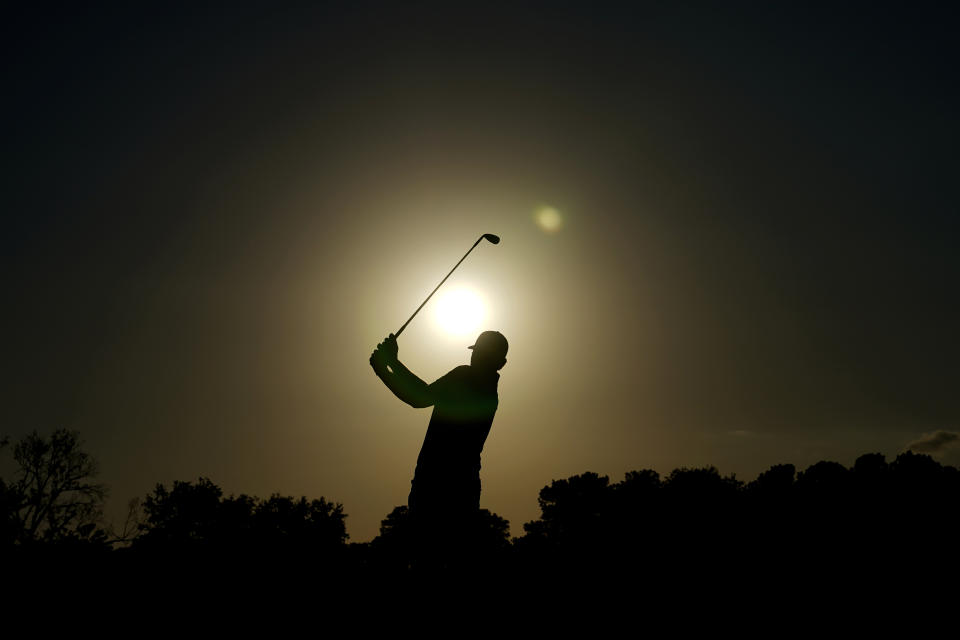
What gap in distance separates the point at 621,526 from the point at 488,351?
69.0m

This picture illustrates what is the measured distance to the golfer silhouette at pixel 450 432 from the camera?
602 cm

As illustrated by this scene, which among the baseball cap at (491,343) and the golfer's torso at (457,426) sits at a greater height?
the baseball cap at (491,343)

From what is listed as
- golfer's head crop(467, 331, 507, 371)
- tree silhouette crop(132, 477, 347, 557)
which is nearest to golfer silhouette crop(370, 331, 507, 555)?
golfer's head crop(467, 331, 507, 371)

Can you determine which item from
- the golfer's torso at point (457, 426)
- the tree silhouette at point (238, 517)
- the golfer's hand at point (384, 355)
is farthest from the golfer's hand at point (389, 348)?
the tree silhouette at point (238, 517)

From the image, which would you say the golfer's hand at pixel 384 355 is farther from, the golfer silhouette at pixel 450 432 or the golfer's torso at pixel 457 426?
the golfer's torso at pixel 457 426

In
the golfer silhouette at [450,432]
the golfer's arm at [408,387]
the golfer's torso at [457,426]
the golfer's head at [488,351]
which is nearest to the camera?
the golfer silhouette at [450,432]

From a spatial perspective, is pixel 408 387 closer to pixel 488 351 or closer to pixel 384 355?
pixel 384 355

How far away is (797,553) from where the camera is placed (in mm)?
25547

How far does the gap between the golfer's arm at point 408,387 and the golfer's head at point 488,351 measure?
625 millimetres

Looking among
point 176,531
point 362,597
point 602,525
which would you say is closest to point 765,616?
point 362,597

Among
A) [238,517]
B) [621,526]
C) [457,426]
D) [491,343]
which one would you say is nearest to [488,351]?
[491,343]

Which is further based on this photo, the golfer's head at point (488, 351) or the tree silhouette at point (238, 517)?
the tree silhouette at point (238, 517)

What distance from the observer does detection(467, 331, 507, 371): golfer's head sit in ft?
22.1

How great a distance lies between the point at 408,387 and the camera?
654cm
